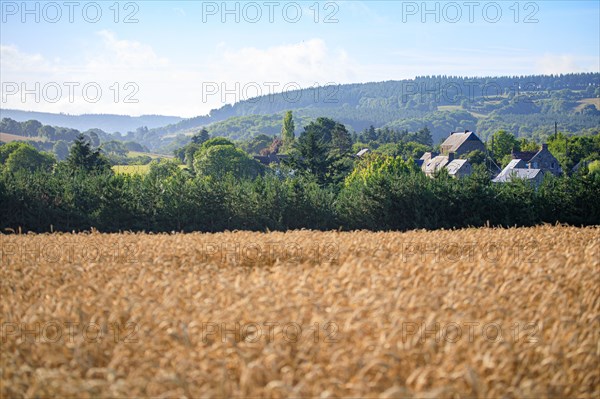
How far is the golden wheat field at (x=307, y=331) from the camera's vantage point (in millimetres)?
5328

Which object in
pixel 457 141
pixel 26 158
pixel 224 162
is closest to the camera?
pixel 26 158

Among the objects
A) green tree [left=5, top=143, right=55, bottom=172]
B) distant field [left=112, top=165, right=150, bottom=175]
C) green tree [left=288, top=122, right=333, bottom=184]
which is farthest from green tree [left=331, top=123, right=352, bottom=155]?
green tree [left=288, top=122, right=333, bottom=184]

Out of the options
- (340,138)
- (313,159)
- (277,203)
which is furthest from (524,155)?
(277,203)

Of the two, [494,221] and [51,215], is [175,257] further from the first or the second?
[494,221]

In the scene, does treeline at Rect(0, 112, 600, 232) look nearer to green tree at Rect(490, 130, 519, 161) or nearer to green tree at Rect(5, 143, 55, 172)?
green tree at Rect(5, 143, 55, 172)

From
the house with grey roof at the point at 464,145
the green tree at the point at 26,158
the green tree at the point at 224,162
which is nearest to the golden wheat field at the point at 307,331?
the green tree at the point at 224,162

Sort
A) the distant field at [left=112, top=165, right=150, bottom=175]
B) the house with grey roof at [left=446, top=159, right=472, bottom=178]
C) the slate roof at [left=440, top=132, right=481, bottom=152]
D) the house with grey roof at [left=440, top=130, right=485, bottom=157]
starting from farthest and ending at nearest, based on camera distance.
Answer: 1. the slate roof at [left=440, top=132, right=481, bottom=152]
2. the house with grey roof at [left=440, top=130, right=485, bottom=157]
3. the house with grey roof at [left=446, top=159, right=472, bottom=178]
4. the distant field at [left=112, top=165, right=150, bottom=175]

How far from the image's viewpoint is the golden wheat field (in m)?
5.33

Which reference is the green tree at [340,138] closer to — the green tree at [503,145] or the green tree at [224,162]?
the green tree at [224,162]

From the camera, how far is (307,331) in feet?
19.8

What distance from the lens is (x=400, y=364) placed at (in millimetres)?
5570

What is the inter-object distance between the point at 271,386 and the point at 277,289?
2433mm

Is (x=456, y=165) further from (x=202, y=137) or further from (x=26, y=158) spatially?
(x=202, y=137)

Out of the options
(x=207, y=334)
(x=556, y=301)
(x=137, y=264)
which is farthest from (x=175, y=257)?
(x=556, y=301)
